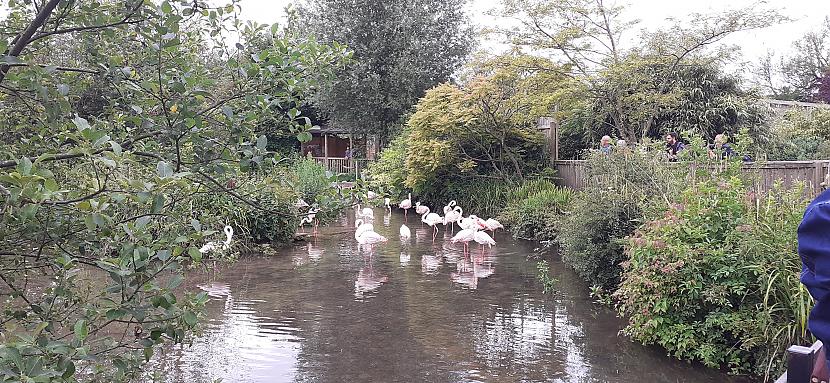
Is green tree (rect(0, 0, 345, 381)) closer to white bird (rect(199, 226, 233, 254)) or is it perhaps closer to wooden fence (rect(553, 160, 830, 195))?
white bird (rect(199, 226, 233, 254))

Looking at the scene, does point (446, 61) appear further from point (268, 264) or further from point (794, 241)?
point (794, 241)

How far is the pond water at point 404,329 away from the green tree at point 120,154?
1.37 metres

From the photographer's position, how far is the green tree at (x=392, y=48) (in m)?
23.3

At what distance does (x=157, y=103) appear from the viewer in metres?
2.51

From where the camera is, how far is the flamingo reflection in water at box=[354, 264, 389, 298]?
8609 mm

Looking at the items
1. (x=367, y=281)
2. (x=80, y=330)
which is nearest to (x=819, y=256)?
(x=80, y=330)

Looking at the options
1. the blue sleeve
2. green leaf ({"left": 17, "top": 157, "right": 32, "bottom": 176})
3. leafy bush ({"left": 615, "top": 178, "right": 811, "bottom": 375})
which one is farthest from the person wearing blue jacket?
leafy bush ({"left": 615, "top": 178, "right": 811, "bottom": 375})

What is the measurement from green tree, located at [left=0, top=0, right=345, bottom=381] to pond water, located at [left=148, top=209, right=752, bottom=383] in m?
1.37

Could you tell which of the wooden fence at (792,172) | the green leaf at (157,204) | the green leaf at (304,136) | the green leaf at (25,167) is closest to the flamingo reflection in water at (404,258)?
the wooden fence at (792,172)

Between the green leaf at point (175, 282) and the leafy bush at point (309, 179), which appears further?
the leafy bush at point (309, 179)

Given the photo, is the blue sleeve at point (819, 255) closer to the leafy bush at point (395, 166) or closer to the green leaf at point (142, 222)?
the green leaf at point (142, 222)

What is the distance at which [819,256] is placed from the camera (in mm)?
1373

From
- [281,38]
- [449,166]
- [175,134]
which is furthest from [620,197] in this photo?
[449,166]

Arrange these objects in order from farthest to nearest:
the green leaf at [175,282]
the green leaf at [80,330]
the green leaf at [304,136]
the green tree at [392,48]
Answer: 1. the green tree at [392,48]
2. the green leaf at [304,136]
3. the green leaf at [175,282]
4. the green leaf at [80,330]
